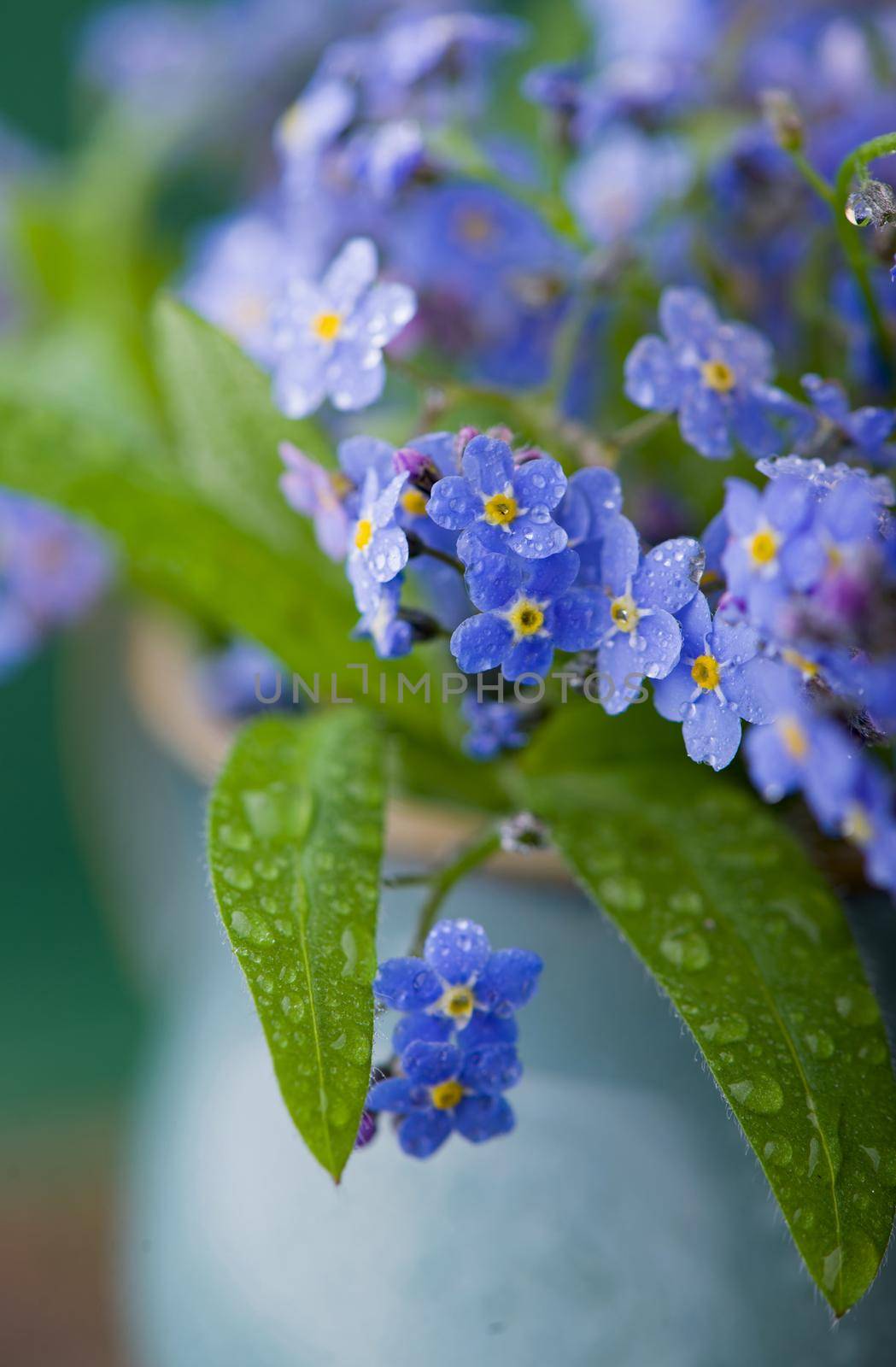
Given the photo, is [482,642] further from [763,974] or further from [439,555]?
[763,974]

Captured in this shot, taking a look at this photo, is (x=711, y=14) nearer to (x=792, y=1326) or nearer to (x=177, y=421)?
(x=177, y=421)

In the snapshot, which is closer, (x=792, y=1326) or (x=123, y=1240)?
(x=792, y=1326)

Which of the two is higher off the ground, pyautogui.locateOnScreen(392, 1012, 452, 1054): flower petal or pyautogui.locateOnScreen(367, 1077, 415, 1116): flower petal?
pyautogui.locateOnScreen(392, 1012, 452, 1054): flower petal

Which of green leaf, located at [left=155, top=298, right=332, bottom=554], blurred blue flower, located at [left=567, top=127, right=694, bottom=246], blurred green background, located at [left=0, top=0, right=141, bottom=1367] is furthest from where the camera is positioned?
blurred green background, located at [left=0, top=0, right=141, bottom=1367]

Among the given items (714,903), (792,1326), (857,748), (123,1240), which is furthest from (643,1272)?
(123,1240)

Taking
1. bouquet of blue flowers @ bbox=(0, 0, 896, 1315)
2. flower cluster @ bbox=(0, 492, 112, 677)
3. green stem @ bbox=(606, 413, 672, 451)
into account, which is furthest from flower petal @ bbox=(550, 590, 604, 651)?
flower cluster @ bbox=(0, 492, 112, 677)

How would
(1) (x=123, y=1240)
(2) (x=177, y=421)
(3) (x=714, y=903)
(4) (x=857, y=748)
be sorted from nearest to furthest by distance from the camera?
1. (4) (x=857, y=748)
2. (3) (x=714, y=903)
3. (2) (x=177, y=421)
4. (1) (x=123, y=1240)

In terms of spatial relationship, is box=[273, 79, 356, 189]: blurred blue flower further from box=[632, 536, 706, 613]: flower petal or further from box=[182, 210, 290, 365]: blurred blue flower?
box=[632, 536, 706, 613]: flower petal
